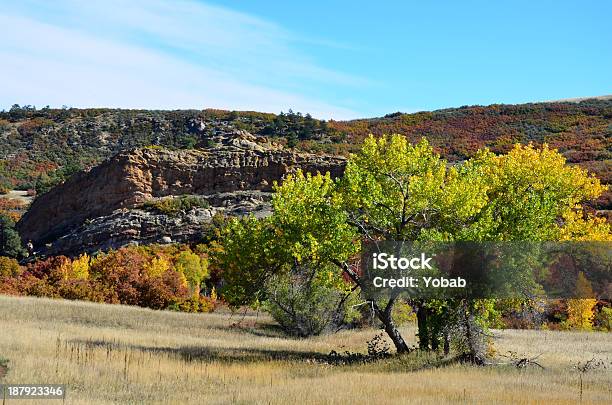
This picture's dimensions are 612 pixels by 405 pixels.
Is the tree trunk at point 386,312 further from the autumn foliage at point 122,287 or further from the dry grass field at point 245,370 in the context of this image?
the autumn foliage at point 122,287

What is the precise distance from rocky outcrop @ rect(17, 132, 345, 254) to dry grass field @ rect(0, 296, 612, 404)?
48.0 metres

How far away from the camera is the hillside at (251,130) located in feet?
356

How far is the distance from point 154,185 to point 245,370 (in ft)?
218

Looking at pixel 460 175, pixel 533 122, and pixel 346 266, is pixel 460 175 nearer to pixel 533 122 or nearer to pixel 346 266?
pixel 346 266

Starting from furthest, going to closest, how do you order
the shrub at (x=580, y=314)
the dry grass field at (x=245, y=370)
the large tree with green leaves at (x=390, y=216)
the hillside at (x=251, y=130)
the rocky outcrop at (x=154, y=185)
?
the hillside at (x=251, y=130)
the rocky outcrop at (x=154, y=185)
the shrub at (x=580, y=314)
the large tree with green leaves at (x=390, y=216)
the dry grass field at (x=245, y=370)

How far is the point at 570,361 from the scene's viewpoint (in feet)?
76.5

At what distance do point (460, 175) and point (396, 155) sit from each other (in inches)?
94.1

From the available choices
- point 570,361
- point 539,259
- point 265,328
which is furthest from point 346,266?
point 265,328

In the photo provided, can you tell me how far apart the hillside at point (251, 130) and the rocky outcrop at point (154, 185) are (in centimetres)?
1317

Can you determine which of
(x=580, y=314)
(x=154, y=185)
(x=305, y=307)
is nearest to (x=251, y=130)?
(x=154, y=185)

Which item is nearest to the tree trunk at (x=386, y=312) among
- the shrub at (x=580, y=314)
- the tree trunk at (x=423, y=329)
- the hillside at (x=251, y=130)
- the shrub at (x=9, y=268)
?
the tree trunk at (x=423, y=329)

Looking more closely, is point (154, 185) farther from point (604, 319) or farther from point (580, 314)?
point (604, 319)

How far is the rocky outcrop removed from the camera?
7825 centimetres

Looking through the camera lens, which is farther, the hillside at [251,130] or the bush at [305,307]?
the hillside at [251,130]
